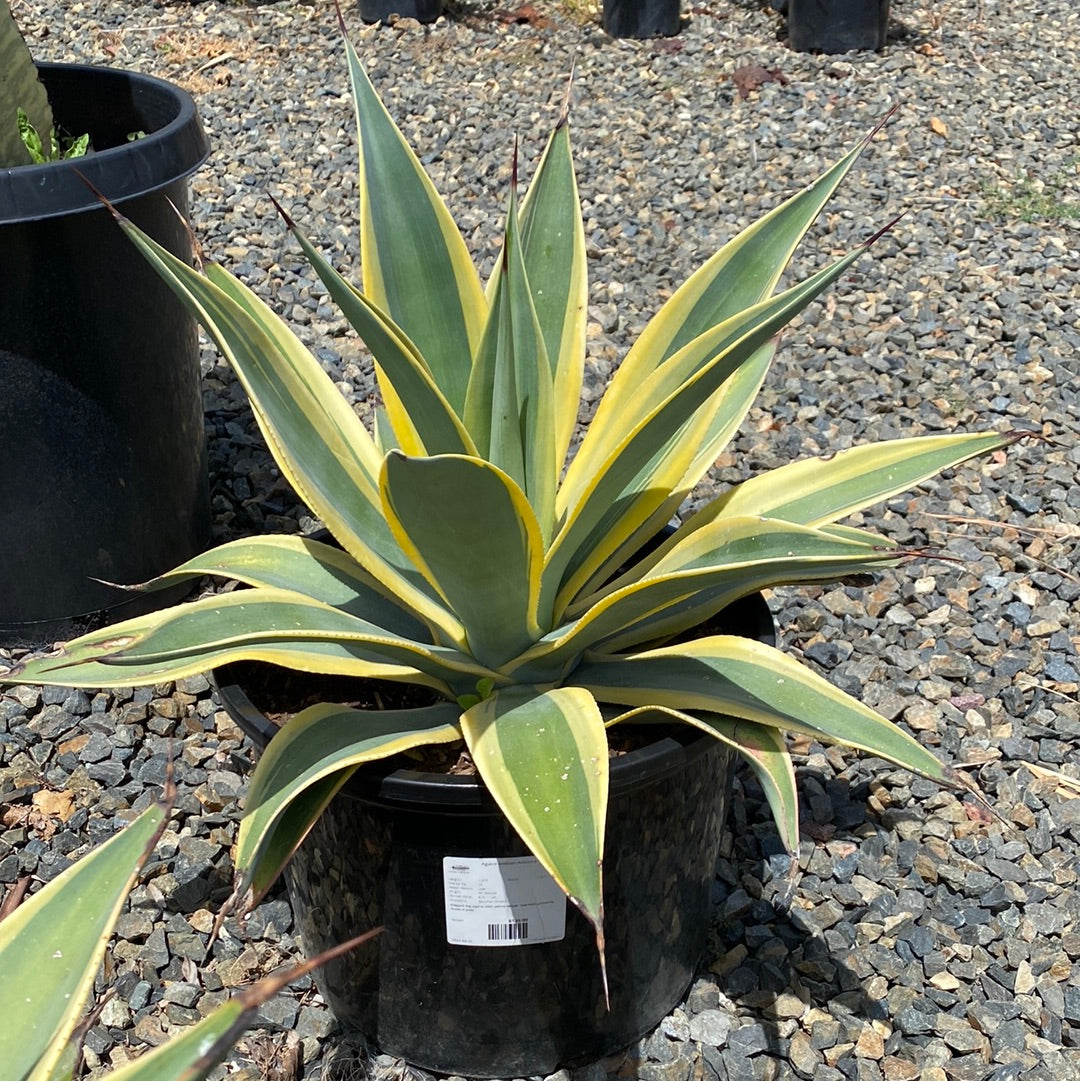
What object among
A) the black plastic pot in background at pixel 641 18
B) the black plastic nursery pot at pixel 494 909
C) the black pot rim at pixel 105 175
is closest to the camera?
the black plastic nursery pot at pixel 494 909

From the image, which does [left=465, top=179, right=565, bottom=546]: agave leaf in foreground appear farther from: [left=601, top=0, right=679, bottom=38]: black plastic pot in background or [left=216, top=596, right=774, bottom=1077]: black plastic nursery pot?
[left=601, top=0, right=679, bottom=38]: black plastic pot in background

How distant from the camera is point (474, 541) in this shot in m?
1.16

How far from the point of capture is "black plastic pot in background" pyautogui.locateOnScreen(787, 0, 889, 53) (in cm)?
473

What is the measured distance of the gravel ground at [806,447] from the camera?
1660 mm

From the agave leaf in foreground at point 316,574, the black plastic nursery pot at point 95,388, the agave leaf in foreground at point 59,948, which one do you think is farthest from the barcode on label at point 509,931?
the black plastic nursery pot at point 95,388

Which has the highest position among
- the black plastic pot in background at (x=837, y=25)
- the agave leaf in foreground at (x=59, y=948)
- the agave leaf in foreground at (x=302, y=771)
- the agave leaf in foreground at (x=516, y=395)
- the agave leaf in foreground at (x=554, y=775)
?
the black plastic pot in background at (x=837, y=25)

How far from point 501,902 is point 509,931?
1.5 inches

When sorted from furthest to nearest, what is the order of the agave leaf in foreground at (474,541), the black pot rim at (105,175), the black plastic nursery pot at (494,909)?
the black pot rim at (105,175) < the black plastic nursery pot at (494,909) < the agave leaf in foreground at (474,541)

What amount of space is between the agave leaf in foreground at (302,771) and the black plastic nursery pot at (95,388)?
88 cm

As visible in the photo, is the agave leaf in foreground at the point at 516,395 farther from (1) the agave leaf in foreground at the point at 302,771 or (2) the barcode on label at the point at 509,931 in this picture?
(2) the barcode on label at the point at 509,931

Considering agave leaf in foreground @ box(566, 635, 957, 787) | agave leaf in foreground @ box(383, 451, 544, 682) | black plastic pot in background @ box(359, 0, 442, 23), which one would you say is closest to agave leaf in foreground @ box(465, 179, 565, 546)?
agave leaf in foreground @ box(383, 451, 544, 682)

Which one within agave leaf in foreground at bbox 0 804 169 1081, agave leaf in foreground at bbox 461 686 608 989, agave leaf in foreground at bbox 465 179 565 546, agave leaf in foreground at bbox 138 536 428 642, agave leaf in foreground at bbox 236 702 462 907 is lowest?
agave leaf in foreground at bbox 236 702 462 907

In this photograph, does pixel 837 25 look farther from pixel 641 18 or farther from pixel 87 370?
pixel 87 370

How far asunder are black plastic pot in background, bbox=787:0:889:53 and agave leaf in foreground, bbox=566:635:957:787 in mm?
4085
